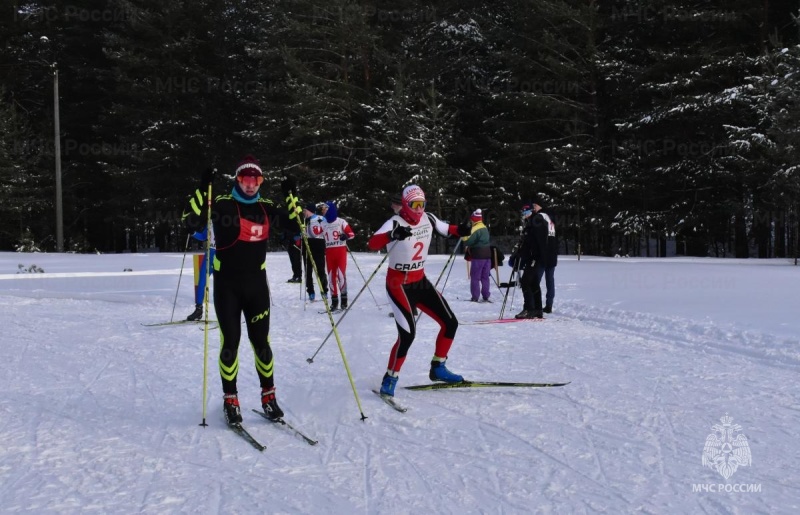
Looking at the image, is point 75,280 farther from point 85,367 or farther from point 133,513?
point 133,513

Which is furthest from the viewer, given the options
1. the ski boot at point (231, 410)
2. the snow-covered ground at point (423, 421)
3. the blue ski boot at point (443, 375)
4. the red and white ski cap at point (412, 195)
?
the blue ski boot at point (443, 375)

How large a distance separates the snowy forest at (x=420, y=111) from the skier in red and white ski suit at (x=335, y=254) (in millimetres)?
13360

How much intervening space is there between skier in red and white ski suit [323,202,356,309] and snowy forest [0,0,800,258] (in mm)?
13360

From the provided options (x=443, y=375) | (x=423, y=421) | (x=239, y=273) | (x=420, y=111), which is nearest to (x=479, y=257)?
(x=443, y=375)

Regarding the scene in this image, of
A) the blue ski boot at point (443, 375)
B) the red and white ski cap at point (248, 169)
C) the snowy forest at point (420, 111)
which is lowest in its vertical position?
the blue ski boot at point (443, 375)

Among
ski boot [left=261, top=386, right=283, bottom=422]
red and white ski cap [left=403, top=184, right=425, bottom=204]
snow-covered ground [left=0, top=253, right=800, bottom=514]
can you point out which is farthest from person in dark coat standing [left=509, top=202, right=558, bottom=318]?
ski boot [left=261, top=386, right=283, bottom=422]

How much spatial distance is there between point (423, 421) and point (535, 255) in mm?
6291

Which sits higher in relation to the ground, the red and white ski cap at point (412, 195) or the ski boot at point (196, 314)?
the red and white ski cap at point (412, 195)

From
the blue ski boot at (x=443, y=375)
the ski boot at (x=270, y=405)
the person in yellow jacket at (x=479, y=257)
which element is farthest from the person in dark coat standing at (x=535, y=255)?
the ski boot at (x=270, y=405)

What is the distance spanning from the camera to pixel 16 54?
122 ft

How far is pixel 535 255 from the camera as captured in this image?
11.1 meters

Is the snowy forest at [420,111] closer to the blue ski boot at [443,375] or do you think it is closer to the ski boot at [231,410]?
the blue ski boot at [443,375]

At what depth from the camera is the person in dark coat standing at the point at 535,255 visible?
11.0 m

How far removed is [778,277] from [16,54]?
39.2m
